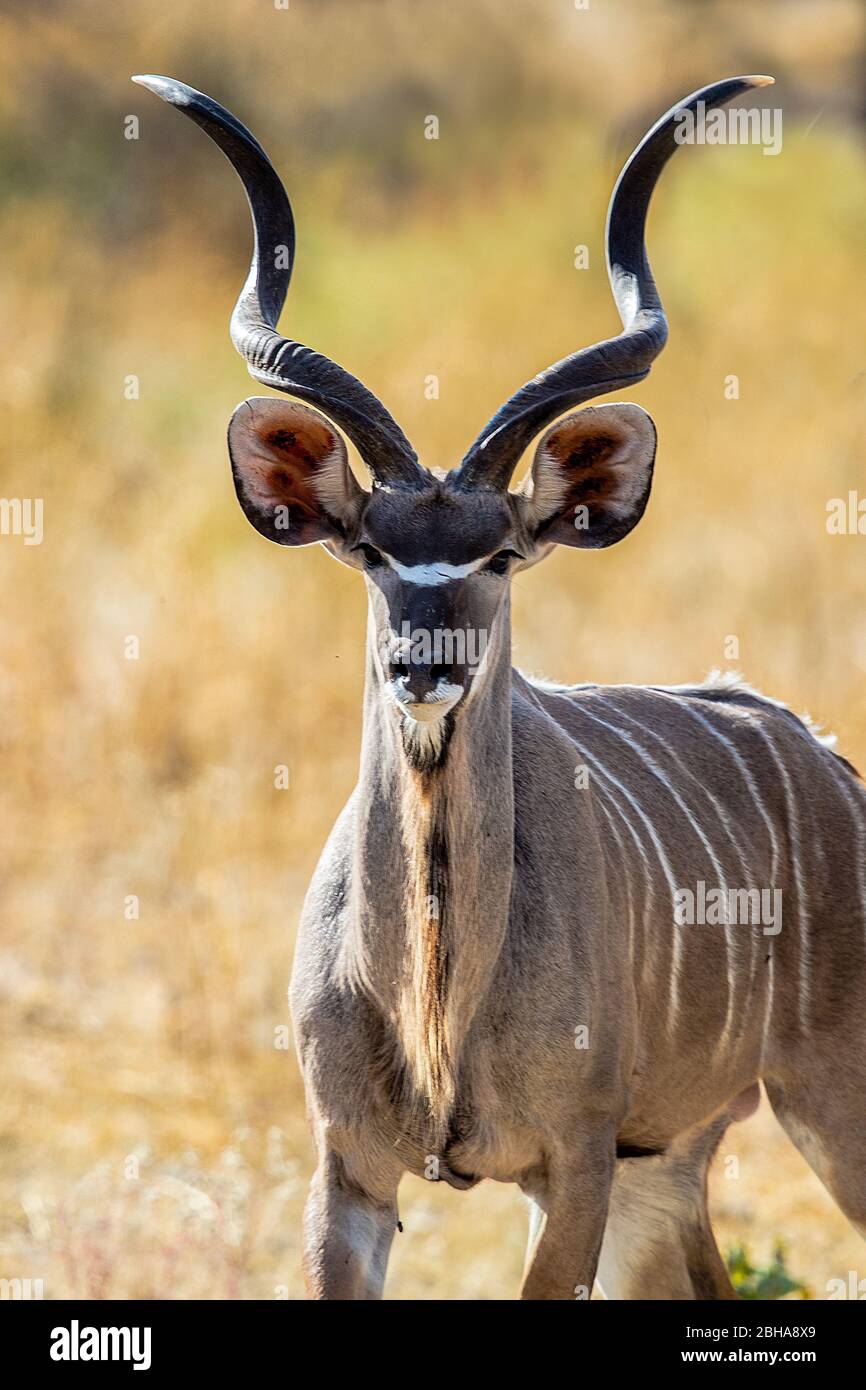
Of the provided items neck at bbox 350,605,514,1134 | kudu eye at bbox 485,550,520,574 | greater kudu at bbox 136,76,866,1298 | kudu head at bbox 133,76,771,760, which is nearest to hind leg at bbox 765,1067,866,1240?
greater kudu at bbox 136,76,866,1298

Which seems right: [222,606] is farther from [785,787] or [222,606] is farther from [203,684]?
[785,787]

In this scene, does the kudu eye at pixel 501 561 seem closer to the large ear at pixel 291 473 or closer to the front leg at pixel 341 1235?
the large ear at pixel 291 473

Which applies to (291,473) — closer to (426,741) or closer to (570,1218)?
(426,741)

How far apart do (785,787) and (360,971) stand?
1.17m

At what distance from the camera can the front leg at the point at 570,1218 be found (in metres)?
3.27

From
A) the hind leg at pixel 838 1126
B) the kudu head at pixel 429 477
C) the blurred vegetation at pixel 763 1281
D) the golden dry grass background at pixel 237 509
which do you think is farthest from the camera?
the golden dry grass background at pixel 237 509

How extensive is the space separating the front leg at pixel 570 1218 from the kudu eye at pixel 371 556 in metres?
0.95

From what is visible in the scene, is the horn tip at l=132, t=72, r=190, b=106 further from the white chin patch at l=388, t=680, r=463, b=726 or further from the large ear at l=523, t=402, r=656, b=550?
the white chin patch at l=388, t=680, r=463, b=726

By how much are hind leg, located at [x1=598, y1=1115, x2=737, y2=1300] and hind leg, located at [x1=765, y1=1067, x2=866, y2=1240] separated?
255 millimetres

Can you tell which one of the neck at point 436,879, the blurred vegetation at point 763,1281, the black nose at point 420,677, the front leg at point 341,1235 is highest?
the black nose at point 420,677

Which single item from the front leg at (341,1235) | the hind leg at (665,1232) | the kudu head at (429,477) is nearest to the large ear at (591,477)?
the kudu head at (429,477)

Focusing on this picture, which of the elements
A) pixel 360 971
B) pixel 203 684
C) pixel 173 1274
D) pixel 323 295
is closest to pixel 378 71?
pixel 323 295

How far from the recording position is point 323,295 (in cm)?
1218

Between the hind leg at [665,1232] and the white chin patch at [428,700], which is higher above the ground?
the white chin patch at [428,700]
